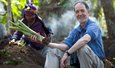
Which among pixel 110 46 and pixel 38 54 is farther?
pixel 110 46

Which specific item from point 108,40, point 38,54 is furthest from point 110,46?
point 38,54

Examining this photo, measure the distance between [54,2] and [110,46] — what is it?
16.4ft

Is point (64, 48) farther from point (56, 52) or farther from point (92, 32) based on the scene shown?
point (92, 32)

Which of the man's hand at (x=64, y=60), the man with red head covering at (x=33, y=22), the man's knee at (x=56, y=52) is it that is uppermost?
the man with red head covering at (x=33, y=22)

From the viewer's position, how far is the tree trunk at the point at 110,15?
29.4 ft

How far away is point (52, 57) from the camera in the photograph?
15.1 feet

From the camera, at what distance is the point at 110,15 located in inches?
357

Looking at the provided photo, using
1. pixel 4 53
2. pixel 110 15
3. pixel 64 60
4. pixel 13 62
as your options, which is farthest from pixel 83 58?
pixel 110 15

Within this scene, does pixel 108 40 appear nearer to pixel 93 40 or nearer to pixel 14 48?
pixel 14 48

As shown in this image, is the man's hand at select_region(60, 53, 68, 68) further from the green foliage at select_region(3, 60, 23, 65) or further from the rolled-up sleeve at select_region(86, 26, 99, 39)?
the green foliage at select_region(3, 60, 23, 65)

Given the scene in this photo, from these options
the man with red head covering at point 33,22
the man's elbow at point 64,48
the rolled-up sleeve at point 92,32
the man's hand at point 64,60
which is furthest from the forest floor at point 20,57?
the rolled-up sleeve at point 92,32

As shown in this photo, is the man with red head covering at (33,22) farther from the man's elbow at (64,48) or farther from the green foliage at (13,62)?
the man's elbow at (64,48)

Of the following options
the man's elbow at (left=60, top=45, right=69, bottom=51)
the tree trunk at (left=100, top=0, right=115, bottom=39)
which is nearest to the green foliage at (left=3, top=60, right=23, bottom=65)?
the man's elbow at (left=60, top=45, right=69, bottom=51)

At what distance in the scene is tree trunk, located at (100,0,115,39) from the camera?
8.96 metres
